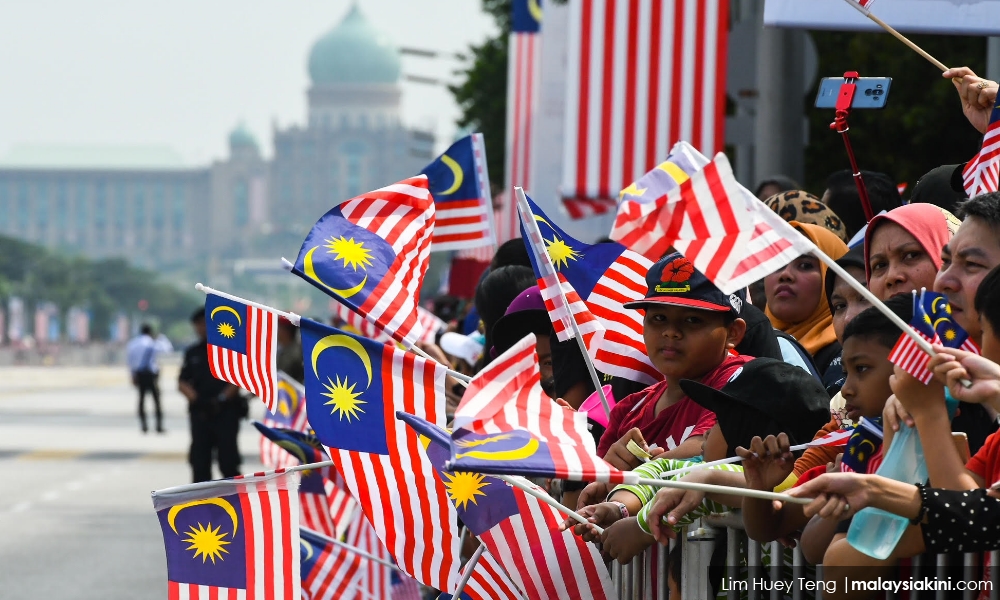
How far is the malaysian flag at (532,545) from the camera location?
407cm

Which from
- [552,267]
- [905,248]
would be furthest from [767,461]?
[552,267]

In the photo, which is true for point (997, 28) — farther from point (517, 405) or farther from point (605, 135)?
point (605, 135)

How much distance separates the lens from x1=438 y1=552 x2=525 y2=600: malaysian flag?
169 inches

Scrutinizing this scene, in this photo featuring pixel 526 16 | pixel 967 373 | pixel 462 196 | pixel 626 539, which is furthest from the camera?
pixel 526 16

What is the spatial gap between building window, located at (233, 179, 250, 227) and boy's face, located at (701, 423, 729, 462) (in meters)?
186

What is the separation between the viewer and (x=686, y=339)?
3.95 metres

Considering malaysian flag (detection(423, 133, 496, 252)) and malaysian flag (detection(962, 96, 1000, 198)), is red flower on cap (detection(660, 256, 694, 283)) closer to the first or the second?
malaysian flag (detection(962, 96, 1000, 198))

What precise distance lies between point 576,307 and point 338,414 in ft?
2.29

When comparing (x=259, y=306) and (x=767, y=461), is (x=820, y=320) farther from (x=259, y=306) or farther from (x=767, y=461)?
(x=767, y=461)

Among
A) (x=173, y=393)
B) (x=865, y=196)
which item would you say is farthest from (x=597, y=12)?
(x=173, y=393)

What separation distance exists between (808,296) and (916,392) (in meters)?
2.30

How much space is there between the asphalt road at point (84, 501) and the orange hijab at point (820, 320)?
18.1ft

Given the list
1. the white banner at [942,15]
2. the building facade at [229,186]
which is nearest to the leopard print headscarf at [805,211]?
the white banner at [942,15]

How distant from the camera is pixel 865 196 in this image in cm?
495
